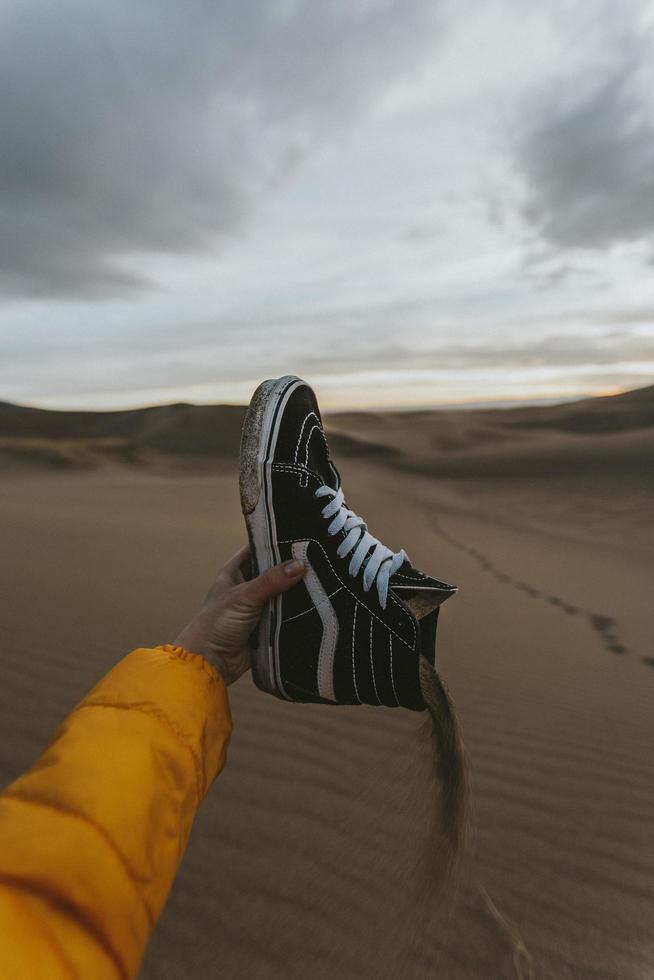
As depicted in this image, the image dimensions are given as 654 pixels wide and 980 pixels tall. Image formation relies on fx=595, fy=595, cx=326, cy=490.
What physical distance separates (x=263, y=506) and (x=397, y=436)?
2518cm

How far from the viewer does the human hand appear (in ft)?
4.18

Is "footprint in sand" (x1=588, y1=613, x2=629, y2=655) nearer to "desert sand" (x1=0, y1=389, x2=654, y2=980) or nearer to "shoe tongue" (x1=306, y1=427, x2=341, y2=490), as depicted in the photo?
"desert sand" (x1=0, y1=389, x2=654, y2=980)

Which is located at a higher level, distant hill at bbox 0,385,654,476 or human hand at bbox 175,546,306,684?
human hand at bbox 175,546,306,684

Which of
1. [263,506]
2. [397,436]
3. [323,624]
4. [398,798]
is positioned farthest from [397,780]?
[397,436]

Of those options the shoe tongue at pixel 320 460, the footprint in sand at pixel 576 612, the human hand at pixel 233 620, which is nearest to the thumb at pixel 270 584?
the human hand at pixel 233 620

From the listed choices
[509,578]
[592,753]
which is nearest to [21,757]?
[592,753]

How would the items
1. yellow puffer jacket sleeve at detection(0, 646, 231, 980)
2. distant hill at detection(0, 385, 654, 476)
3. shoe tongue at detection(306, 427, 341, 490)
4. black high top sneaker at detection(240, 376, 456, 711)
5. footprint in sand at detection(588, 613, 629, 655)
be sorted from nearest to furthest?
yellow puffer jacket sleeve at detection(0, 646, 231, 980)
black high top sneaker at detection(240, 376, 456, 711)
shoe tongue at detection(306, 427, 341, 490)
footprint in sand at detection(588, 613, 629, 655)
distant hill at detection(0, 385, 654, 476)

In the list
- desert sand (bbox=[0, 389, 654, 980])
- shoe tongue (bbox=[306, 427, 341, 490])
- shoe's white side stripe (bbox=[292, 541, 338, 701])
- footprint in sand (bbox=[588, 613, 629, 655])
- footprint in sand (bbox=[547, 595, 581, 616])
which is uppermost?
shoe tongue (bbox=[306, 427, 341, 490])

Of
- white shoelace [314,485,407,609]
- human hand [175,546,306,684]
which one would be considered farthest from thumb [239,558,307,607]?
white shoelace [314,485,407,609]

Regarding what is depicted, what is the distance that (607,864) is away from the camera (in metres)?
1.45

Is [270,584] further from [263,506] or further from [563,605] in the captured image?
[563,605]

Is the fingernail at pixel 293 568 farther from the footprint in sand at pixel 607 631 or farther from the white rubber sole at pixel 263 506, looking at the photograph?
the footprint in sand at pixel 607 631

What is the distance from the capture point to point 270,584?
1.42m

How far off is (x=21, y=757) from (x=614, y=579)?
493 centimetres
